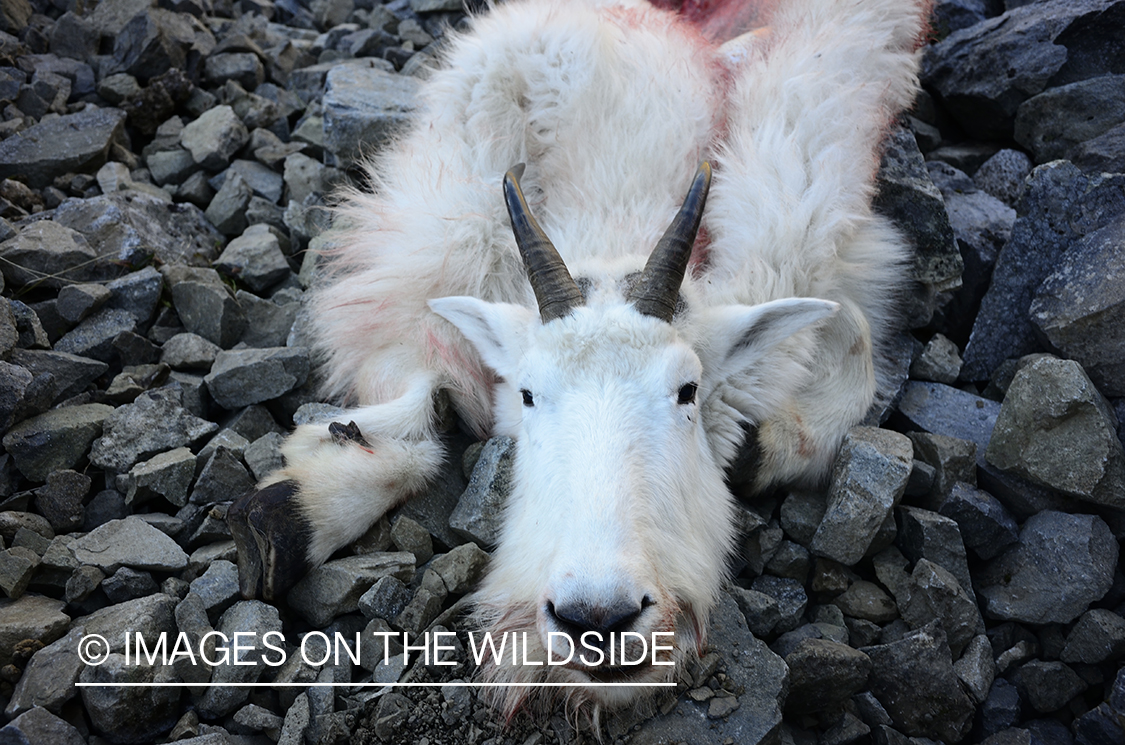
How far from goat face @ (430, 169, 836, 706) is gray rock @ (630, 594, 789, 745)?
134mm

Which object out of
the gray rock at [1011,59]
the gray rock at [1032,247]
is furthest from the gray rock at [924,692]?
the gray rock at [1011,59]

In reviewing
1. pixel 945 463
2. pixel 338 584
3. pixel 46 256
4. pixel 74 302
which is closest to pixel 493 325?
pixel 338 584

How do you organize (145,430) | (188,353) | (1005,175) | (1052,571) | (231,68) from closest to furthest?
(1052,571)
(145,430)
(188,353)
(1005,175)
(231,68)

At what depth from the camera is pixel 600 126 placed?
3756mm

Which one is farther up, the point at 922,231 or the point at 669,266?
the point at 669,266

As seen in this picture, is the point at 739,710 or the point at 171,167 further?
the point at 171,167

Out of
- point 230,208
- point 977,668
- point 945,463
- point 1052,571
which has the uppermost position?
point 230,208

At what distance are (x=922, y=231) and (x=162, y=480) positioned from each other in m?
3.86

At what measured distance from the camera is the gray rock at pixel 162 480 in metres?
3.01

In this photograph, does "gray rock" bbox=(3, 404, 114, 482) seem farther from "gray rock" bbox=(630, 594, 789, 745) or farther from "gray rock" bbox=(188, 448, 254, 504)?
"gray rock" bbox=(630, 594, 789, 745)

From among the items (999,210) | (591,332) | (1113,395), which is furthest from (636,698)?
(999,210)

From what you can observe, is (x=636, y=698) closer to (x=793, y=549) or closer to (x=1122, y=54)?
(x=793, y=549)

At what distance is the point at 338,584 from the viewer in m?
2.68

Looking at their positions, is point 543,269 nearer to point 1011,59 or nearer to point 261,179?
point 261,179
